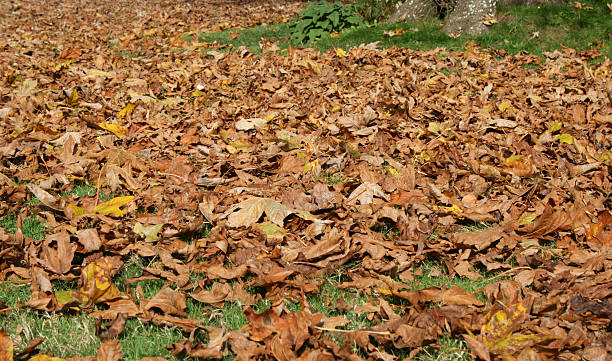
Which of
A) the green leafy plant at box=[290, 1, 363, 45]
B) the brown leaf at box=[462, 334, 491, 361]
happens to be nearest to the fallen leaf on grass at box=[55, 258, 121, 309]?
the brown leaf at box=[462, 334, 491, 361]

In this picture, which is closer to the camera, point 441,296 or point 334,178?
point 441,296

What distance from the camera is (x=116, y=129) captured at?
4387mm

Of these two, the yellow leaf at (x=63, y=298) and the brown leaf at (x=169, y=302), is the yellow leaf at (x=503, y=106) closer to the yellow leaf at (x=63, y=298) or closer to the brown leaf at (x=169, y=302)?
the brown leaf at (x=169, y=302)

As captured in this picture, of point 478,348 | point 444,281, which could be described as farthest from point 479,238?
point 478,348

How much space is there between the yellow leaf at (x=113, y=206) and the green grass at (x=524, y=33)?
5.42 m

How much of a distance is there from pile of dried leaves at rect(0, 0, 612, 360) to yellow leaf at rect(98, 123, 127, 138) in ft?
0.10

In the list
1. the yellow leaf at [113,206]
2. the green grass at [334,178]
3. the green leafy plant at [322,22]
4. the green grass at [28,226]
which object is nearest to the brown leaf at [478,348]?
the green grass at [334,178]

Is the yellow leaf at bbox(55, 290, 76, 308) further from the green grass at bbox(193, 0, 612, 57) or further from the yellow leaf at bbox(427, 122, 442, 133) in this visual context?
the green grass at bbox(193, 0, 612, 57)

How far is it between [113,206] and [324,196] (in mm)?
1368

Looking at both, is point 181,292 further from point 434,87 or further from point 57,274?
point 434,87

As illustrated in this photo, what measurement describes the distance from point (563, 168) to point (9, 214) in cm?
387

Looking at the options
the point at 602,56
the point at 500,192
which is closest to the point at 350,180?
the point at 500,192

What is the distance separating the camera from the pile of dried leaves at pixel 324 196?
7.09ft

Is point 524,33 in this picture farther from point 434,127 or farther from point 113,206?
point 113,206
